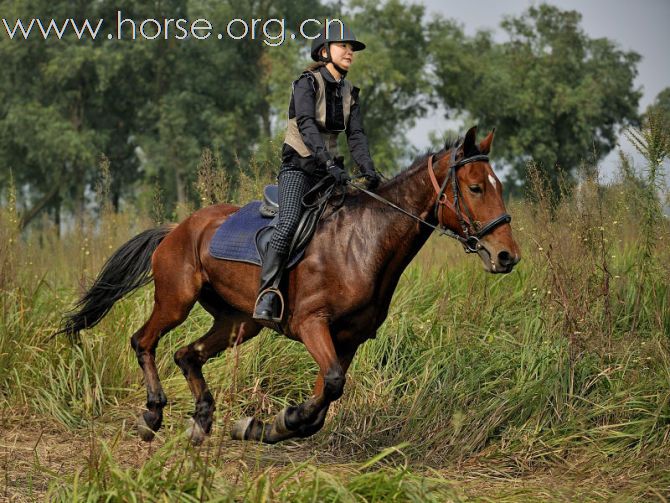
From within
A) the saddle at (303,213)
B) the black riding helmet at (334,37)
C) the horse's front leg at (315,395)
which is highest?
the black riding helmet at (334,37)

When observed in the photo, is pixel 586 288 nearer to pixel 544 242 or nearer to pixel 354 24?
pixel 544 242

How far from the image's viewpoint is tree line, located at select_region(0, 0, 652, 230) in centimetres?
3906

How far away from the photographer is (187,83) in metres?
42.3

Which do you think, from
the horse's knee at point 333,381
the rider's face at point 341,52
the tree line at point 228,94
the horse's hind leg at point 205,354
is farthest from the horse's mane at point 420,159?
the tree line at point 228,94

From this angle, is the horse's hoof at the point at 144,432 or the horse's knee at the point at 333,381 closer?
the horse's knee at the point at 333,381

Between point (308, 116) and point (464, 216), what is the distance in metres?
1.30

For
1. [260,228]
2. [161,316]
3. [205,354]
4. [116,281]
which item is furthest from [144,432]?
[260,228]

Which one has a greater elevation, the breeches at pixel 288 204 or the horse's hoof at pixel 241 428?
the breeches at pixel 288 204

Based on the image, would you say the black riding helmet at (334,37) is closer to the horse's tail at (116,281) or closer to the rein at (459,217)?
the rein at (459,217)

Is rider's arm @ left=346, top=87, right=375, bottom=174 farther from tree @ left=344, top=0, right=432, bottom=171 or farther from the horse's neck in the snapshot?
tree @ left=344, top=0, right=432, bottom=171

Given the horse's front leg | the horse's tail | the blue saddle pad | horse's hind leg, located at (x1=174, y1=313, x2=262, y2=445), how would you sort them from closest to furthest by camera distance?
the horse's front leg, the blue saddle pad, horse's hind leg, located at (x1=174, y1=313, x2=262, y2=445), the horse's tail

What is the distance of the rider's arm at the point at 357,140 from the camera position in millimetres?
6176

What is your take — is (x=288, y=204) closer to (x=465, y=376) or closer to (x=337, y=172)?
(x=337, y=172)

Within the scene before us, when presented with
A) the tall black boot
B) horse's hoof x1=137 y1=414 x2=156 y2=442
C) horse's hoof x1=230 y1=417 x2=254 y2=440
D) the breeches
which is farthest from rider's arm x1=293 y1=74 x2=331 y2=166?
horse's hoof x1=137 y1=414 x2=156 y2=442
